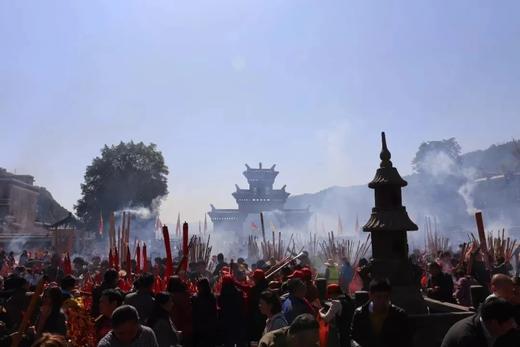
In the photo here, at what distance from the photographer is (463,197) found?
38.2 m

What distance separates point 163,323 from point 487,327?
10.3 feet

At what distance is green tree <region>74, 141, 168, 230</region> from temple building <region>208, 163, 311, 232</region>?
8020 mm

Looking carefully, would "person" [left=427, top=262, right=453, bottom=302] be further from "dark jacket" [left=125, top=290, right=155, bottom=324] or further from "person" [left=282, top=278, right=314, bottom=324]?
"dark jacket" [left=125, top=290, right=155, bottom=324]

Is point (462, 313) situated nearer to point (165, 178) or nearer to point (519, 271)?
point (519, 271)

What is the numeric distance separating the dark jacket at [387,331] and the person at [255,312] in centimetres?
285

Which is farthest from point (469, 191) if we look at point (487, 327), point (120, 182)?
point (487, 327)

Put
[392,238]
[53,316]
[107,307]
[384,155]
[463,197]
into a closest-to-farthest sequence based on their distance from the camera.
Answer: [107,307] → [53,316] → [392,238] → [384,155] → [463,197]

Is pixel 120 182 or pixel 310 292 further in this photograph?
pixel 120 182

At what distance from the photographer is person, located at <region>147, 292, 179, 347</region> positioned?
498cm

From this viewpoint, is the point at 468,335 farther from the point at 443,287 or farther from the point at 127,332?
the point at 443,287

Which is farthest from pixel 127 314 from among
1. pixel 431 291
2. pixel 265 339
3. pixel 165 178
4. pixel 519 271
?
pixel 165 178

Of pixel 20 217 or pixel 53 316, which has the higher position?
pixel 20 217

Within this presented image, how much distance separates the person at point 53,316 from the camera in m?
5.13

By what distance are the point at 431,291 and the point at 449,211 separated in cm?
3191
